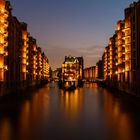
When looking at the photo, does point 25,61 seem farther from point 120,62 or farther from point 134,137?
point 134,137

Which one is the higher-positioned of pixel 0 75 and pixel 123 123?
pixel 0 75

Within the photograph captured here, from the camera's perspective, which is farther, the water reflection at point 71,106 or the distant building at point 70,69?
the distant building at point 70,69

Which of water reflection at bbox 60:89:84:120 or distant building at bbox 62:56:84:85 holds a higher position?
distant building at bbox 62:56:84:85

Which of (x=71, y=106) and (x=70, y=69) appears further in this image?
(x=70, y=69)

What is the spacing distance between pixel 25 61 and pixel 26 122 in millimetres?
96989

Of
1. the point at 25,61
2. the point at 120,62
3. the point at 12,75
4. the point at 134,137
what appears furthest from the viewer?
the point at 25,61

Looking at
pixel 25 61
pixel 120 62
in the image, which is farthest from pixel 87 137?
pixel 25 61

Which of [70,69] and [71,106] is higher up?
[70,69]

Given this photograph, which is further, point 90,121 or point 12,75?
point 12,75

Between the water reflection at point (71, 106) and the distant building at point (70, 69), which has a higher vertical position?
the distant building at point (70, 69)

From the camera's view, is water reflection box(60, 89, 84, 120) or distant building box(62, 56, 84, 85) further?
distant building box(62, 56, 84, 85)

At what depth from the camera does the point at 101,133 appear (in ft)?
83.8

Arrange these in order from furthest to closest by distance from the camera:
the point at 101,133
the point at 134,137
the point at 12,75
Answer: the point at 12,75, the point at 101,133, the point at 134,137

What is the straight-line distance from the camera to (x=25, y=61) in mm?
126875
